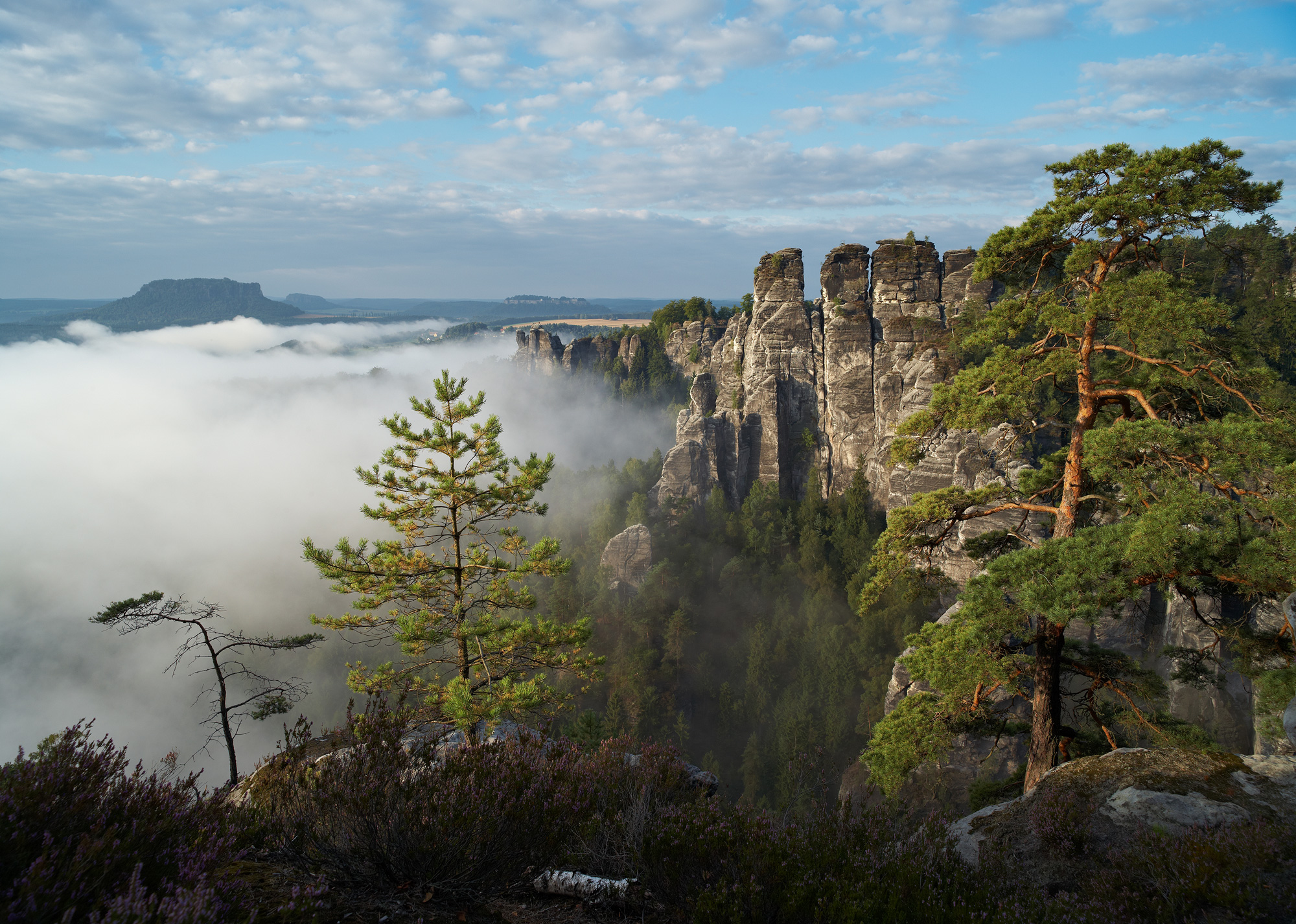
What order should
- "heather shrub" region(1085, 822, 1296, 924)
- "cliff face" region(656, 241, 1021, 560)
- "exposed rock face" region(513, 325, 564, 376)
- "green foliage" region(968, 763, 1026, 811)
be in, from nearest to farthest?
"heather shrub" region(1085, 822, 1296, 924) < "green foliage" region(968, 763, 1026, 811) < "cliff face" region(656, 241, 1021, 560) < "exposed rock face" region(513, 325, 564, 376)

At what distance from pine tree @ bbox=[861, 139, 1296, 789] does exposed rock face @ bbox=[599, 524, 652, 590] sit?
39367 millimetres

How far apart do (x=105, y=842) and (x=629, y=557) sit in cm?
4684

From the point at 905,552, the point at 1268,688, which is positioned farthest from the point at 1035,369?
the point at 1268,688

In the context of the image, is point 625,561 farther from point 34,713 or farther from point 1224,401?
point 34,713

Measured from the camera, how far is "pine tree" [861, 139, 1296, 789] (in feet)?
22.8

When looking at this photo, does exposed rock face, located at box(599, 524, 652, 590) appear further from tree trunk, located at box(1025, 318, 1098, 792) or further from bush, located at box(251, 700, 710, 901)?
bush, located at box(251, 700, 710, 901)

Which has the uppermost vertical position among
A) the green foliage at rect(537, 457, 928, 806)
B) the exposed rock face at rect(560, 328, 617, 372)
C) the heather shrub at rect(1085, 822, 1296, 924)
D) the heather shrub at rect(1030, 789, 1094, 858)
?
the exposed rock face at rect(560, 328, 617, 372)

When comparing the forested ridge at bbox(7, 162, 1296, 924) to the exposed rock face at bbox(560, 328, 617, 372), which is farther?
the exposed rock face at bbox(560, 328, 617, 372)

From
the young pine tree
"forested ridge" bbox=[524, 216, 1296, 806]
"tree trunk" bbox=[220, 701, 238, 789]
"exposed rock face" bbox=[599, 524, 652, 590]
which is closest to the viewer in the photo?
"tree trunk" bbox=[220, 701, 238, 789]

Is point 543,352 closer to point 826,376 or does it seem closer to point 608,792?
point 826,376

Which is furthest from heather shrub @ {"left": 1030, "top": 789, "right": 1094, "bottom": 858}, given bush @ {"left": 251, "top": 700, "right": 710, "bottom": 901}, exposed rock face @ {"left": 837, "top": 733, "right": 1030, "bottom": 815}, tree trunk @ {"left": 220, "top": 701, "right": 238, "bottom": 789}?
exposed rock face @ {"left": 837, "top": 733, "right": 1030, "bottom": 815}

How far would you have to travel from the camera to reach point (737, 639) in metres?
46.5

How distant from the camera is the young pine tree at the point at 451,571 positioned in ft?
35.8

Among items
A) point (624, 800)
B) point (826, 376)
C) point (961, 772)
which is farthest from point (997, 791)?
point (826, 376)
